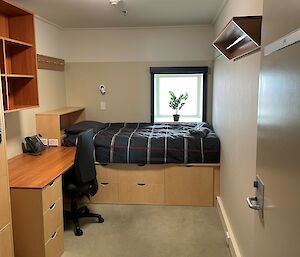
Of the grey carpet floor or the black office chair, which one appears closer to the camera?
the grey carpet floor

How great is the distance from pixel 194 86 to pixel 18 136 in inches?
108

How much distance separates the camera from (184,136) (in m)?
3.79

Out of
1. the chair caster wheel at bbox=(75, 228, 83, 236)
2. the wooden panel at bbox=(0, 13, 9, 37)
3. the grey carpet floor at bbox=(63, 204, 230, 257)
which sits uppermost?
the wooden panel at bbox=(0, 13, 9, 37)

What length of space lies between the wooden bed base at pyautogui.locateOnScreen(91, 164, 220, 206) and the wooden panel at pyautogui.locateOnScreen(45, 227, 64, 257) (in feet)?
3.86

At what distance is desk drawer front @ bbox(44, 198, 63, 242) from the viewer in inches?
94.4

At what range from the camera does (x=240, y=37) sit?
2.19 meters

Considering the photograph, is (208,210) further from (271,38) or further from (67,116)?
(271,38)

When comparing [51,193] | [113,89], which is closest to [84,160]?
[51,193]

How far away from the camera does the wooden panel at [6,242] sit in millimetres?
2072

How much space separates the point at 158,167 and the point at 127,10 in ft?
6.37

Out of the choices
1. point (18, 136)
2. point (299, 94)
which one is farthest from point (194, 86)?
point (299, 94)

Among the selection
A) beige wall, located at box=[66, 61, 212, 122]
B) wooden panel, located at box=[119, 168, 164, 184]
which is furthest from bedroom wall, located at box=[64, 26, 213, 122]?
wooden panel, located at box=[119, 168, 164, 184]

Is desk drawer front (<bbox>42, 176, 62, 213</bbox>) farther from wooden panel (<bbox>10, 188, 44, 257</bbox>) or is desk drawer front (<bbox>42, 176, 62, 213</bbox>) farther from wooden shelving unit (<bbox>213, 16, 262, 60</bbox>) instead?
wooden shelving unit (<bbox>213, 16, 262, 60</bbox>)

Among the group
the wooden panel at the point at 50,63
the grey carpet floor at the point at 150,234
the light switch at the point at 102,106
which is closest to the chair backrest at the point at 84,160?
the grey carpet floor at the point at 150,234
